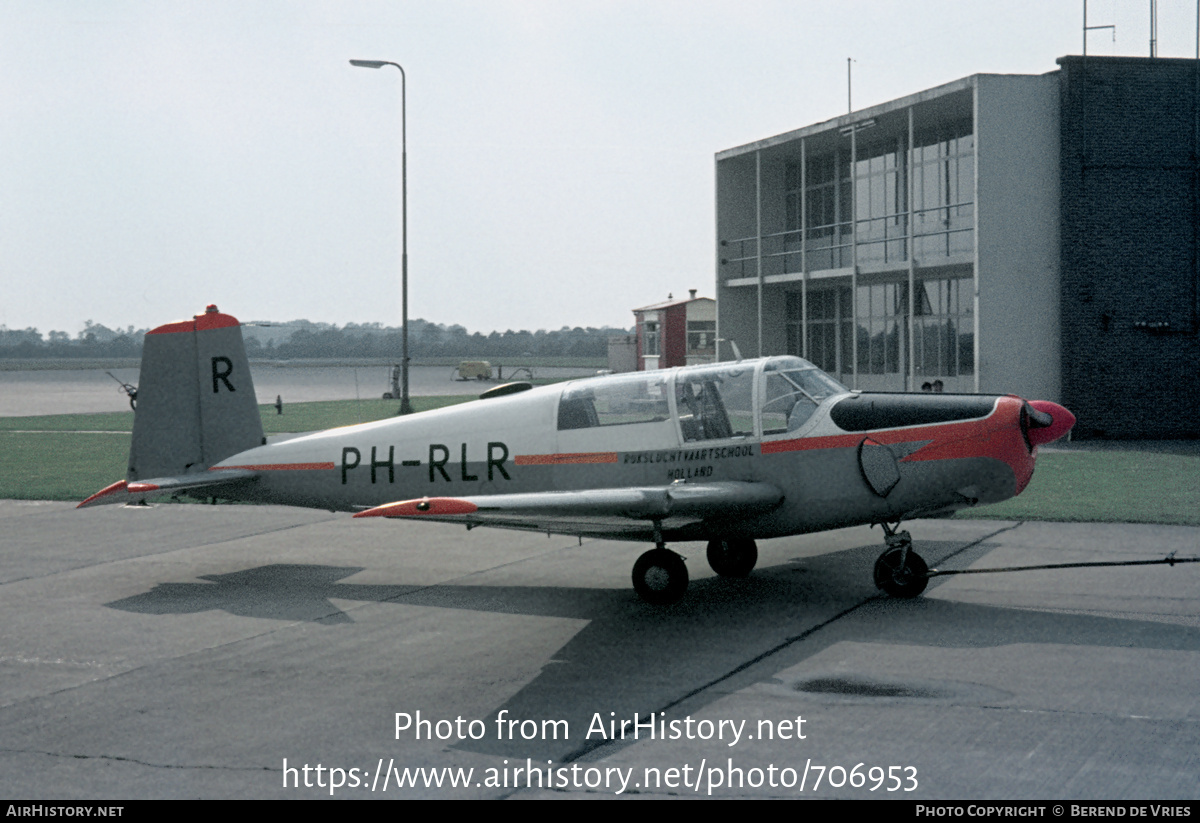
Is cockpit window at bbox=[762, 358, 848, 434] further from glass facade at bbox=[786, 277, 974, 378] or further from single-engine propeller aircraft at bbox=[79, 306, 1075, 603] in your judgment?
glass facade at bbox=[786, 277, 974, 378]

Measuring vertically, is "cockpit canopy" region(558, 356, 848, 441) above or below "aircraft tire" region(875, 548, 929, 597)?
above

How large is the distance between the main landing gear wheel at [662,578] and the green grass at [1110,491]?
669cm

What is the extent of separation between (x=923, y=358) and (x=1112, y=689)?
27160 mm

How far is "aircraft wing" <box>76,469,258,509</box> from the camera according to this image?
10891mm

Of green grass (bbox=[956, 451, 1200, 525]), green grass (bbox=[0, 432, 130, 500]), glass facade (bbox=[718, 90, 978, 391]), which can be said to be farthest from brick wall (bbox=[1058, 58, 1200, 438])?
green grass (bbox=[0, 432, 130, 500])

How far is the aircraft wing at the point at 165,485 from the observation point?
10891 millimetres

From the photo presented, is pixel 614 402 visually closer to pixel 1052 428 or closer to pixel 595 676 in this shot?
pixel 595 676

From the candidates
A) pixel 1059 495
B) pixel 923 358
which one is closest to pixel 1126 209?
pixel 923 358

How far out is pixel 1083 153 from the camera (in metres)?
27.1

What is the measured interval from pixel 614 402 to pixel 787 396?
65.5 inches

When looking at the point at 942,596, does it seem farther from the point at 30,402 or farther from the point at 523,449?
the point at 30,402

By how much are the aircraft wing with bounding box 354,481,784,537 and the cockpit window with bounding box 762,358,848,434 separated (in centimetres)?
59

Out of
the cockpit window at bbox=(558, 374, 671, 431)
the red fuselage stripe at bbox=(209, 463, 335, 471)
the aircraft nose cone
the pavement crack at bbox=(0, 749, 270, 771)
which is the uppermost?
the cockpit window at bbox=(558, 374, 671, 431)

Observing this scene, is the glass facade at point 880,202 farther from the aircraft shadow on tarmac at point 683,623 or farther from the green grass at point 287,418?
the aircraft shadow on tarmac at point 683,623
